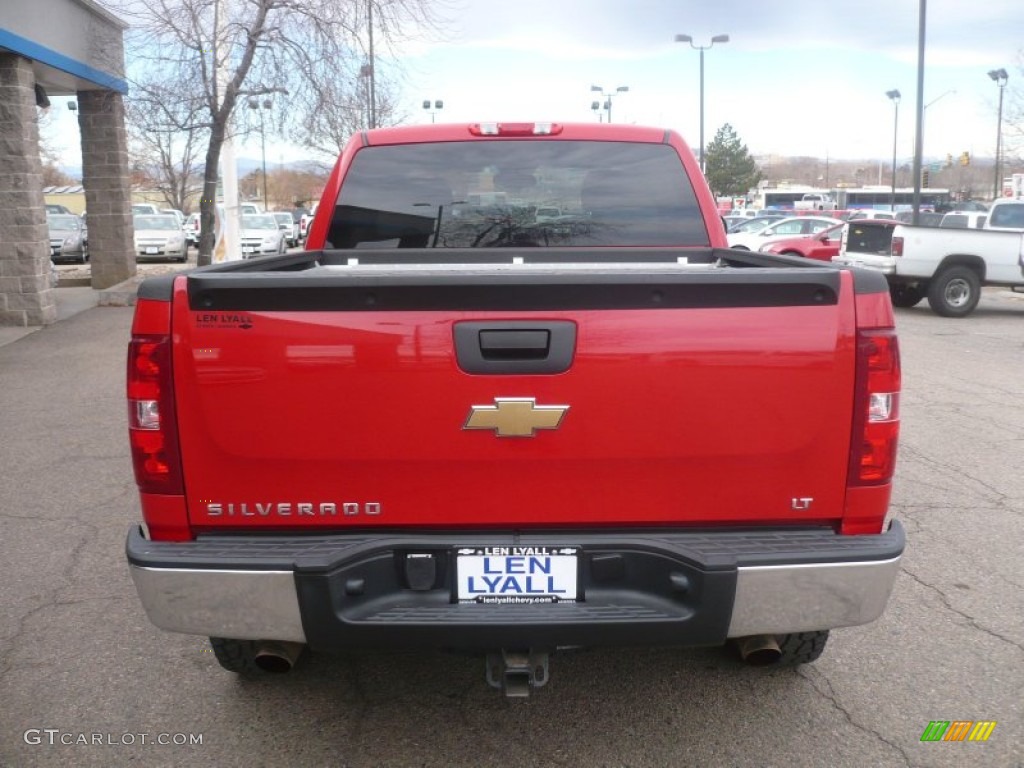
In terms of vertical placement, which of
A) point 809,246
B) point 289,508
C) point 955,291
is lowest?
point 955,291

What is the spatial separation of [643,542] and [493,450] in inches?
19.2

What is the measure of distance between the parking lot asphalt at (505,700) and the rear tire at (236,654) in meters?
0.12

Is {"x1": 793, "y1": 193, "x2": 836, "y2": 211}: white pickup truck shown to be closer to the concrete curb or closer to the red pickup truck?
the concrete curb

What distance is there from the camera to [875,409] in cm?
255

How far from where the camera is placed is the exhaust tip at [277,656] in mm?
3076

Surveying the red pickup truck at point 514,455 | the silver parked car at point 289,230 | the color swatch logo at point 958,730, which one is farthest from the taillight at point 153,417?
the silver parked car at point 289,230

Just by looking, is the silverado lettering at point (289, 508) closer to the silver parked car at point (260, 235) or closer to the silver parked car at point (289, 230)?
the silver parked car at point (260, 235)

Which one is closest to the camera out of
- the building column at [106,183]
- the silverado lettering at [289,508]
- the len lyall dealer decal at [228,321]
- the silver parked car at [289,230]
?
the len lyall dealer decal at [228,321]

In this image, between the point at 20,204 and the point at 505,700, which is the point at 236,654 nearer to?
the point at 505,700

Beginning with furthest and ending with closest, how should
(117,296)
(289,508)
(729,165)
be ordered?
(729,165) < (117,296) < (289,508)

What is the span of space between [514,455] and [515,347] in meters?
0.30

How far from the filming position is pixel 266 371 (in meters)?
2.47

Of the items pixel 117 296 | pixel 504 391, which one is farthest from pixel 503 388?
pixel 117 296

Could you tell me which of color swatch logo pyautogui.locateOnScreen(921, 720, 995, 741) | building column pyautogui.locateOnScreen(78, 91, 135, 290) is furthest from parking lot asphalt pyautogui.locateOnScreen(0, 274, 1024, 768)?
building column pyautogui.locateOnScreen(78, 91, 135, 290)
